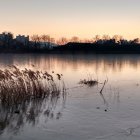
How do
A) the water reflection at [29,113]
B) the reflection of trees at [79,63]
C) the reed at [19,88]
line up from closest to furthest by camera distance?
the water reflection at [29,113] < the reed at [19,88] < the reflection of trees at [79,63]

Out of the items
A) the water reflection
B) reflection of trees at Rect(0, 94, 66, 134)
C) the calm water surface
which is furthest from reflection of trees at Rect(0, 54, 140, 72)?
reflection of trees at Rect(0, 94, 66, 134)

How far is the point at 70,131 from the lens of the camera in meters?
9.28

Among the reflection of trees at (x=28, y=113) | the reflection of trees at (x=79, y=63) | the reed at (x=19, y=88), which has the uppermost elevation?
the reed at (x=19, y=88)

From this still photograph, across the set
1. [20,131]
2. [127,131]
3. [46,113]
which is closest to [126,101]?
[46,113]

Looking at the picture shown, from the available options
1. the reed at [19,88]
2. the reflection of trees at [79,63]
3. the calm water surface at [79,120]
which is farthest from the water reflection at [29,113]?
the reflection of trees at [79,63]

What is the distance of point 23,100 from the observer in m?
13.8

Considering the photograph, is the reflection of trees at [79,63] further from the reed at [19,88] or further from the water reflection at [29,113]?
the water reflection at [29,113]

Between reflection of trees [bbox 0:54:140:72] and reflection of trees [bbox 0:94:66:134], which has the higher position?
reflection of trees [bbox 0:94:66:134]

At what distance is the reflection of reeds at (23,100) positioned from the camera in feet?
36.0

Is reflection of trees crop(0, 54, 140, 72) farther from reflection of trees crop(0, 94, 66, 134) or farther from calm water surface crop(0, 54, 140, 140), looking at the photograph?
reflection of trees crop(0, 94, 66, 134)

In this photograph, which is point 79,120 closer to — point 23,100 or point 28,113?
point 28,113

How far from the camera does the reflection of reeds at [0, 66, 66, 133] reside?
36.0 feet

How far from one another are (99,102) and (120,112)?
2.22 meters

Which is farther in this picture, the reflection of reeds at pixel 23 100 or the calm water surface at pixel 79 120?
the reflection of reeds at pixel 23 100
